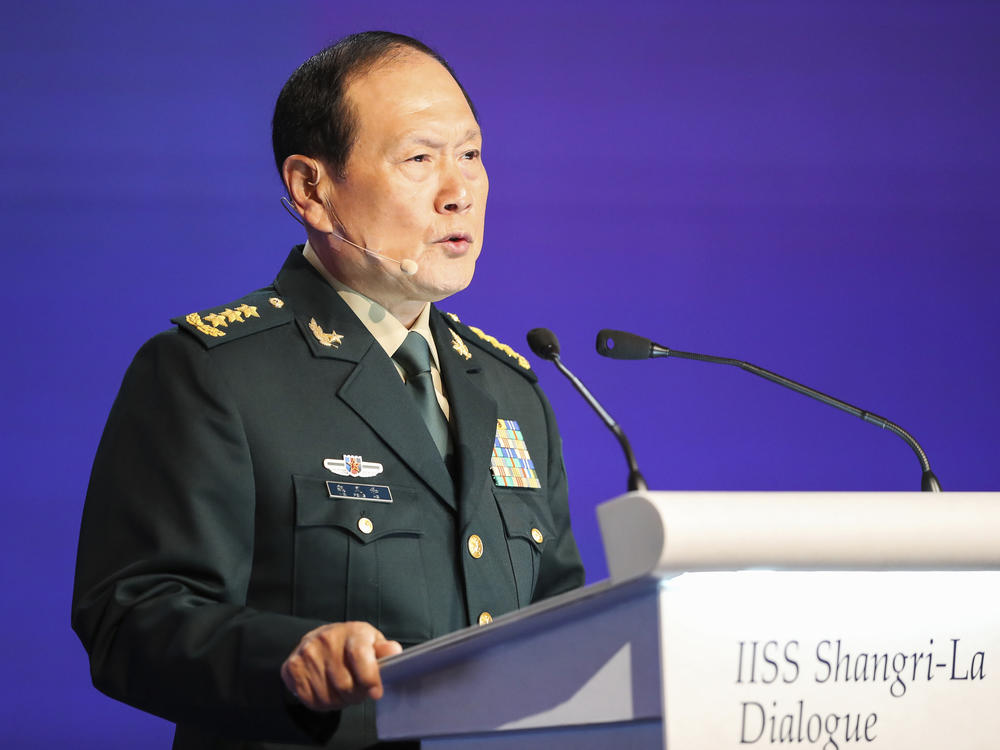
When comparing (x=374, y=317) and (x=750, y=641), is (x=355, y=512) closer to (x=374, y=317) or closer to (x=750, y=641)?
(x=374, y=317)

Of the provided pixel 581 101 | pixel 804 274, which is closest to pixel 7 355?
pixel 581 101

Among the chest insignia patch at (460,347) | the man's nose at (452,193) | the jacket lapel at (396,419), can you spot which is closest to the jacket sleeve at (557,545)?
the chest insignia patch at (460,347)

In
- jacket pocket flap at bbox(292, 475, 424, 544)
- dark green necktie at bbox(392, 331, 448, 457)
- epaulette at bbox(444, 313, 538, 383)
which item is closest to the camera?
jacket pocket flap at bbox(292, 475, 424, 544)

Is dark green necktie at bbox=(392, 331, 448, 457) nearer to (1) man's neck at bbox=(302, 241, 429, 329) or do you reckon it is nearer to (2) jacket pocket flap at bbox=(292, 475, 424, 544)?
(1) man's neck at bbox=(302, 241, 429, 329)

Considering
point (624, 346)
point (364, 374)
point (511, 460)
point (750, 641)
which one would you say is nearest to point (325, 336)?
point (364, 374)

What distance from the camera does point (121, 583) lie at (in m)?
1.40

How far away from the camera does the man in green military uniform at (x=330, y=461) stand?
1324 millimetres

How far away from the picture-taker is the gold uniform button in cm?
163

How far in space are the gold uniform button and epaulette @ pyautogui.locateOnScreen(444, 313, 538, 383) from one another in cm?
43

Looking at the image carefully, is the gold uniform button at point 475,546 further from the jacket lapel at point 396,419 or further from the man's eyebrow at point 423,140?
the man's eyebrow at point 423,140

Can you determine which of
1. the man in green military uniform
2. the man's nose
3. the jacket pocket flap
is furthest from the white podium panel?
the man's nose

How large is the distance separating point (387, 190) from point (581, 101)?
3.86 feet

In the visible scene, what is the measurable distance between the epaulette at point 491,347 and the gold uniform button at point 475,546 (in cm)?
43

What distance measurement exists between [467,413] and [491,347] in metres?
0.28
